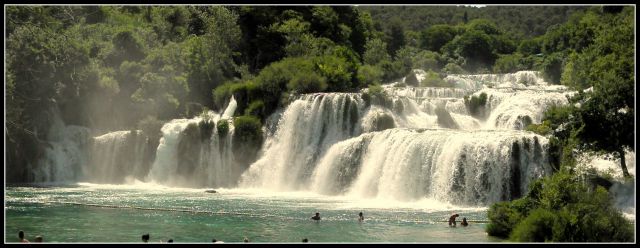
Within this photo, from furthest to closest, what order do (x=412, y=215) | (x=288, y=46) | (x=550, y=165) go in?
1. (x=288, y=46)
2. (x=550, y=165)
3. (x=412, y=215)

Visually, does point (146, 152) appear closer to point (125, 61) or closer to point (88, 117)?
point (88, 117)

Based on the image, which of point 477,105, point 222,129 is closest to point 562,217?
point 477,105

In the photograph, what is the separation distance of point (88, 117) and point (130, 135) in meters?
4.45

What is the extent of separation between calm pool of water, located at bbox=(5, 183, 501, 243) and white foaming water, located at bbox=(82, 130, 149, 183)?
8354mm

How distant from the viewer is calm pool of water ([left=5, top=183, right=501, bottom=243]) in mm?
30703

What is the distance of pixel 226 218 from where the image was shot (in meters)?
35.9

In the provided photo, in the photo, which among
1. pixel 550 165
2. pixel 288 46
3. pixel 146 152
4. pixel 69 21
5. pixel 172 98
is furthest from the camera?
pixel 69 21

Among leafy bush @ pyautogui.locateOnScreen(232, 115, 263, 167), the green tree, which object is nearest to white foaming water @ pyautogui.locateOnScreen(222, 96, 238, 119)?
leafy bush @ pyautogui.locateOnScreen(232, 115, 263, 167)

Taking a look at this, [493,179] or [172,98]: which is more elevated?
[172,98]

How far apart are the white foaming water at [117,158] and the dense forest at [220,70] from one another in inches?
47.6

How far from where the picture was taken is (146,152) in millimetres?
57031

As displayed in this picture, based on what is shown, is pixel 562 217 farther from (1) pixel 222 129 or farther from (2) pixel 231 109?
(2) pixel 231 109

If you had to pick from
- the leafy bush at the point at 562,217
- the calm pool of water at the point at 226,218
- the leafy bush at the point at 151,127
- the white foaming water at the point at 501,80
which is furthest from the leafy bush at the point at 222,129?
the leafy bush at the point at 562,217

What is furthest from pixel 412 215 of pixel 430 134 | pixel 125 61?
pixel 125 61
